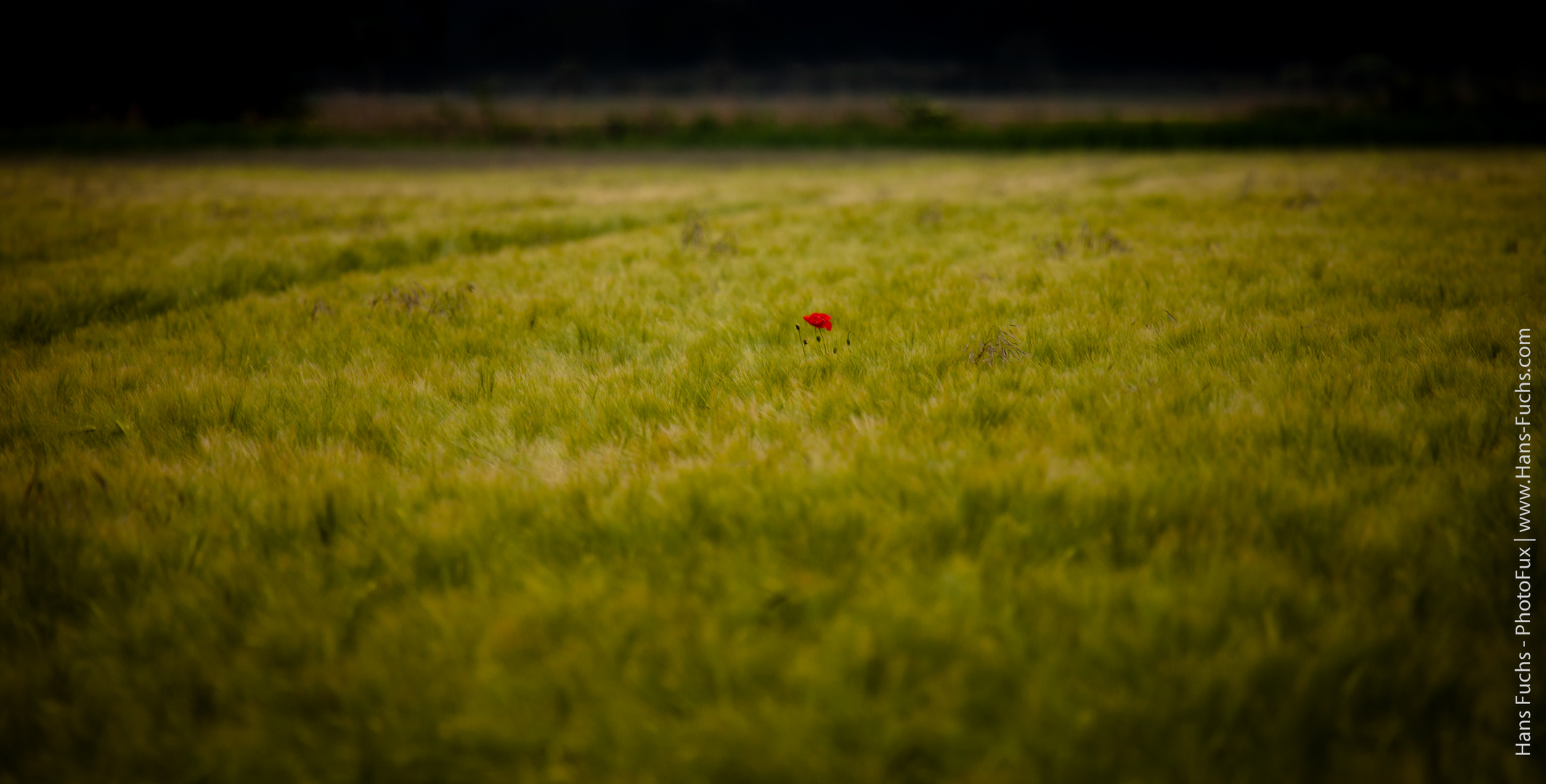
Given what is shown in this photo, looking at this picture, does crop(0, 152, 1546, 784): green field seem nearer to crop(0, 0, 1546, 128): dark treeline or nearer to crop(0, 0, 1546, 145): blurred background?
crop(0, 0, 1546, 145): blurred background

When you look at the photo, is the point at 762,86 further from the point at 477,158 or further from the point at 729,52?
the point at 477,158

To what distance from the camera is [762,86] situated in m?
65.0

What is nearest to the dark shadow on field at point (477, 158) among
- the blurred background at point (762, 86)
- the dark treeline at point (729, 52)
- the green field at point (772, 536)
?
the blurred background at point (762, 86)

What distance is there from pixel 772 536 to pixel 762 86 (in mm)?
69300

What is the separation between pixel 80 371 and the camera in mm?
3770

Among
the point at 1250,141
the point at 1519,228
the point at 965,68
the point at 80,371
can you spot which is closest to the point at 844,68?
the point at 965,68

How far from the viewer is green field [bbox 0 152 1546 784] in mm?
1451

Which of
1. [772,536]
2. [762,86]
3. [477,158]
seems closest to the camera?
[772,536]

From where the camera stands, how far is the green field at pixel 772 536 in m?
1.45

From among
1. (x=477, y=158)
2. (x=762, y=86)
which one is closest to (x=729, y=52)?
(x=762, y=86)

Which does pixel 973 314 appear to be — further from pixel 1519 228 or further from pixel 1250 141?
pixel 1250 141

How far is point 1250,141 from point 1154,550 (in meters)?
37.3

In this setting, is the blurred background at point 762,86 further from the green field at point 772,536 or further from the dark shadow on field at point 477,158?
the green field at point 772,536

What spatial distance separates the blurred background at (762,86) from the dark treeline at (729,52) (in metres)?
0.14
